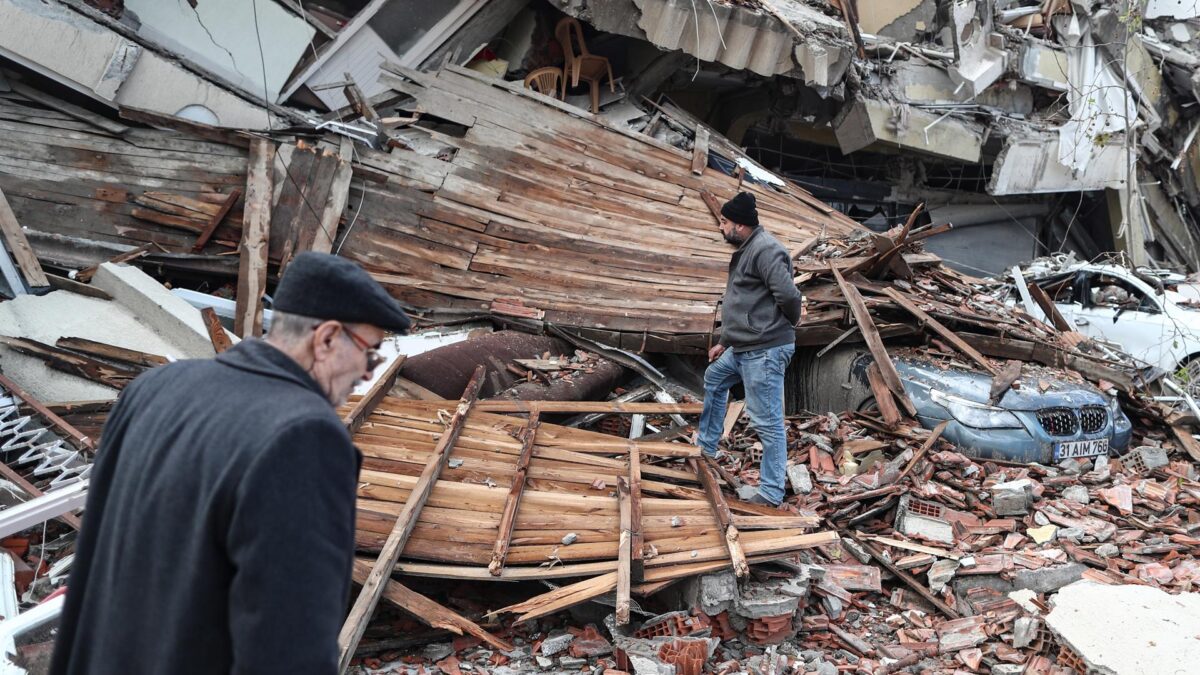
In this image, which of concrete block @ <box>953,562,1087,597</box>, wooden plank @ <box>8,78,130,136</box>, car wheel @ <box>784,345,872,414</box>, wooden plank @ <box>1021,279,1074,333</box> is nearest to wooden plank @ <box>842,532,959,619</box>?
concrete block @ <box>953,562,1087,597</box>

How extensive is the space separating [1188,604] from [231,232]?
7897mm

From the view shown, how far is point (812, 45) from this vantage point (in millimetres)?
13094

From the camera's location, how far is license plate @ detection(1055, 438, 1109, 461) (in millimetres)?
8172

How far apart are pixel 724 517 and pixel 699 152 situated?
6.84 m

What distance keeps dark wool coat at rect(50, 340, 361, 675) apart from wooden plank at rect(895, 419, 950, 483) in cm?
631

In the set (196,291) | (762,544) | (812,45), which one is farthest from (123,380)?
(812,45)

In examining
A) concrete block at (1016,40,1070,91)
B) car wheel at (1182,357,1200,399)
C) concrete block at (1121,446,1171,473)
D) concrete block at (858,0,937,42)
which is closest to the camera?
concrete block at (1121,446,1171,473)

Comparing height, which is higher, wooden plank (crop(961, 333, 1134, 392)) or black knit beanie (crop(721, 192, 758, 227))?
black knit beanie (crop(721, 192, 758, 227))

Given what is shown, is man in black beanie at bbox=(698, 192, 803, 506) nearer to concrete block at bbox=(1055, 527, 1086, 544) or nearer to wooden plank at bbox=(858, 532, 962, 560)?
wooden plank at bbox=(858, 532, 962, 560)

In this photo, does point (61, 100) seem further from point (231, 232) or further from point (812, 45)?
point (812, 45)

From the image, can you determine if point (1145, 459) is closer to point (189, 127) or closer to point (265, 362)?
point (265, 362)

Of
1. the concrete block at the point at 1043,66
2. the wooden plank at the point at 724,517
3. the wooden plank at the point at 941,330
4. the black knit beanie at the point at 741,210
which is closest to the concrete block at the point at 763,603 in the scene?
the wooden plank at the point at 724,517

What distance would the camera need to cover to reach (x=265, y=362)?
6.08 feet

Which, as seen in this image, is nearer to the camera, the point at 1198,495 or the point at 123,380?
the point at 123,380
